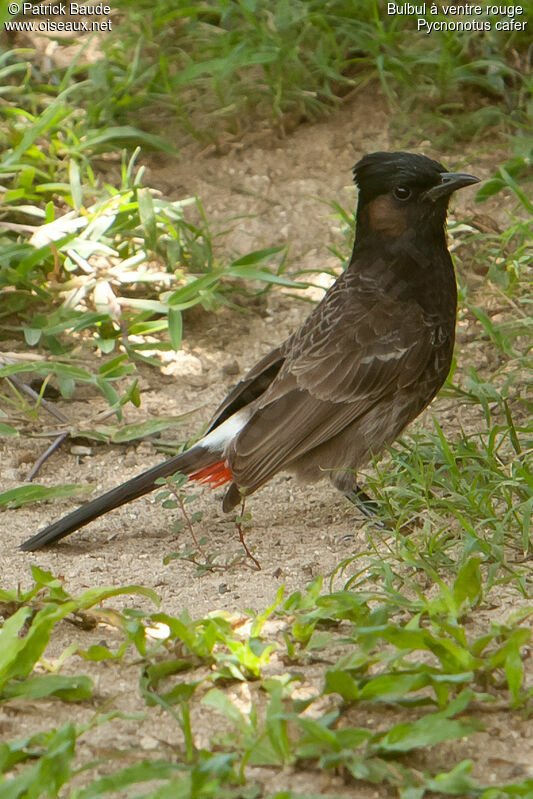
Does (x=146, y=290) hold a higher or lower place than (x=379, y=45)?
lower

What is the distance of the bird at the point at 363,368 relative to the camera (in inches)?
184

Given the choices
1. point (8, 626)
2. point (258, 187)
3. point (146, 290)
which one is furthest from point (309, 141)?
point (8, 626)

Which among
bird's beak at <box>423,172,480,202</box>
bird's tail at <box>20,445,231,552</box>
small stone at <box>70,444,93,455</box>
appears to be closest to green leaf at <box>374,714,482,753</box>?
bird's tail at <box>20,445,231,552</box>

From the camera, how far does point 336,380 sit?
4.79 m

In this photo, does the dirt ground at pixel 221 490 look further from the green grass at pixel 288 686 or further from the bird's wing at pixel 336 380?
the bird's wing at pixel 336 380

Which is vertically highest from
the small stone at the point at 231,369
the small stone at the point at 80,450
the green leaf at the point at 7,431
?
the small stone at the point at 231,369

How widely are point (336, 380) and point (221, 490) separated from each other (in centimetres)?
86

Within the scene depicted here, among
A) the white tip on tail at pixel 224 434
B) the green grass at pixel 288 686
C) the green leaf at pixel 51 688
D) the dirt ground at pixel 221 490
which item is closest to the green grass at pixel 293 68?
the dirt ground at pixel 221 490

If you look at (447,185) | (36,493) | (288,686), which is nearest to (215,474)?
(36,493)

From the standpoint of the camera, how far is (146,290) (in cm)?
595

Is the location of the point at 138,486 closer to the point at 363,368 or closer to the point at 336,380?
the point at 336,380

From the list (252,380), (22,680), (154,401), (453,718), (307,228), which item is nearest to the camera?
(453,718)

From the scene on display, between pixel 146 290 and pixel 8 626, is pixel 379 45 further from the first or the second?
pixel 8 626

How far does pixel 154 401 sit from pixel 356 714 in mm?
2895
